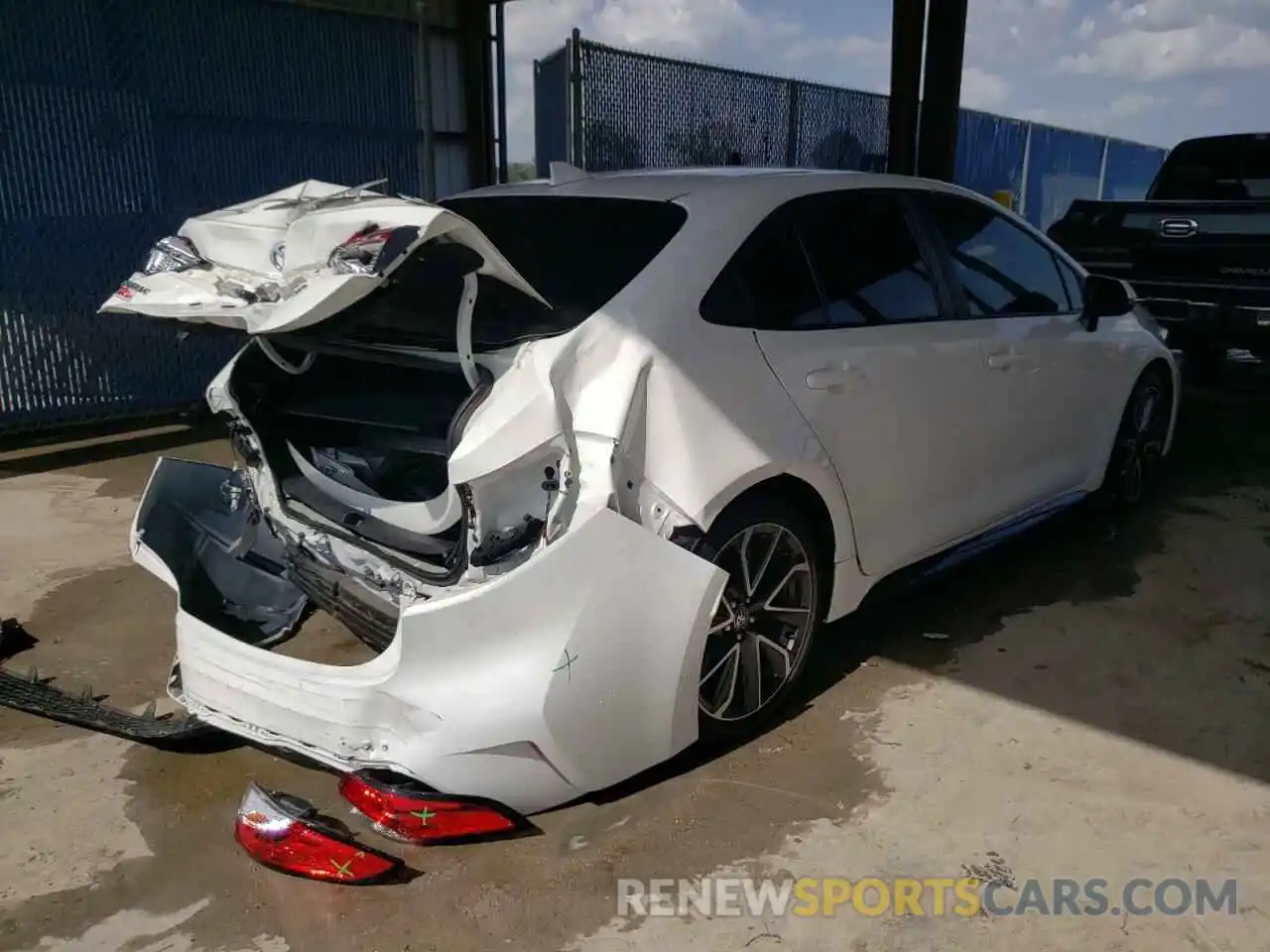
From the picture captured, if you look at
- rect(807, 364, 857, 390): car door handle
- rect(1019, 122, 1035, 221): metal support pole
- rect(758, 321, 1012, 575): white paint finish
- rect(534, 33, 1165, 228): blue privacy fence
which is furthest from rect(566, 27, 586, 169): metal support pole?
rect(1019, 122, 1035, 221): metal support pole

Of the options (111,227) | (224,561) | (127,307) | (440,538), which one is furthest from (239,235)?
(111,227)

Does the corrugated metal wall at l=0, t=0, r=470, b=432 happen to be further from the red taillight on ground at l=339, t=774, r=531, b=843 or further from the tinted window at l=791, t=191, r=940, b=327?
the red taillight on ground at l=339, t=774, r=531, b=843

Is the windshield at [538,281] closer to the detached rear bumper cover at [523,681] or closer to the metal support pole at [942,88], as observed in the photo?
the detached rear bumper cover at [523,681]

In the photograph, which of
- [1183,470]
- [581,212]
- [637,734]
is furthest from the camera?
[1183,470]

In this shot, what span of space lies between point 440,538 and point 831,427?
1.25 metres

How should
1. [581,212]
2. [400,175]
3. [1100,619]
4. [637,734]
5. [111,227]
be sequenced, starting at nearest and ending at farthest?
[637,734] → [581,212] → [1100,619] → [111,227] → [400,175]

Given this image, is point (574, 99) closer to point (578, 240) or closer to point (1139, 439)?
point (1139, 439)

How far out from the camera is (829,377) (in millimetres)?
3342

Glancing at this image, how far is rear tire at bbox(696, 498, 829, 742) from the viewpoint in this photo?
10.2 feet

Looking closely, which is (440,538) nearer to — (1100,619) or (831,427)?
(831,427)

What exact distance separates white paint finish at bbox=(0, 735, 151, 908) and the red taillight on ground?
0.67 meters

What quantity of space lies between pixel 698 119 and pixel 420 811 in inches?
413

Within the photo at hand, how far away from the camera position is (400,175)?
9336mm
